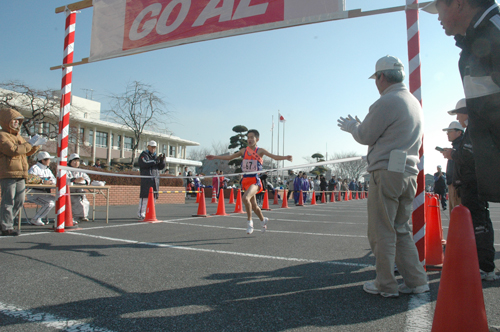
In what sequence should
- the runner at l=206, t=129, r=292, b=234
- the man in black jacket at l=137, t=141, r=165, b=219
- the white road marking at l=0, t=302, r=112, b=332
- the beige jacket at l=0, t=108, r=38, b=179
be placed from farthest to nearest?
the man in black jacket at l=137, t=141, r=165, b=219 < the runner at l=206, t=129, r=292, b=234 < the beige jacket at l=0, t=108, r=38, b=179 < the white road marking at l=0, t=302, r=112, b=332

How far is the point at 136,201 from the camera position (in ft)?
52.7

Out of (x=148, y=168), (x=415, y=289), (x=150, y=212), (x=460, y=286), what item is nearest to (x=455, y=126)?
(x=415, y=289)

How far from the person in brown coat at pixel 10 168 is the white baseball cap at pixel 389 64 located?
5.75m

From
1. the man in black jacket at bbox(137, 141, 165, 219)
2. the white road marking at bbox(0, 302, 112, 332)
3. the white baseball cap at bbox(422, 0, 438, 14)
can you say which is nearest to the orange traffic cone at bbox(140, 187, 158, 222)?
the man in black jacket at bbox(137, 141, 165, 219)

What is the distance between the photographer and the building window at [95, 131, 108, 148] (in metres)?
44.7

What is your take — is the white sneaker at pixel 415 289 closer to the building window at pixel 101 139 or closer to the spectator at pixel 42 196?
the spectator at pixel 42 196

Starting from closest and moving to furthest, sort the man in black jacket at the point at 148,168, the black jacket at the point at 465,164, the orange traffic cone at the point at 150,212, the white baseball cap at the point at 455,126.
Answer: the black jacket at the point at 465,164
the white baseball cap at the point at 455,126
the orange traffic cone at the point at 150,212
the man in black jacket at the point at 148,168

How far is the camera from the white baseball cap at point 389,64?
307 centimetres

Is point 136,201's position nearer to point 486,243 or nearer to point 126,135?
point 486,243

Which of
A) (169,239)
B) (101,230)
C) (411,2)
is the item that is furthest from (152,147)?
(411,2)

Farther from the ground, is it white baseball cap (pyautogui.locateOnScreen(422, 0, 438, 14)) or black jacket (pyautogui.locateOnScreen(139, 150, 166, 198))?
white baseball cap (pyautogui.locateOnScreen(422, 0, 438, 14))

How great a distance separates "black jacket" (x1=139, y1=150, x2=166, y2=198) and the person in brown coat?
3.39 metres

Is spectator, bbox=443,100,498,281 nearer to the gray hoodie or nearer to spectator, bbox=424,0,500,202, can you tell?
the gray hoodie

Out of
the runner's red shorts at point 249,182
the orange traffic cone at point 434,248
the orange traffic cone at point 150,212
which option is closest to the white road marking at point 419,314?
the orange traffic cone at point 434,248
